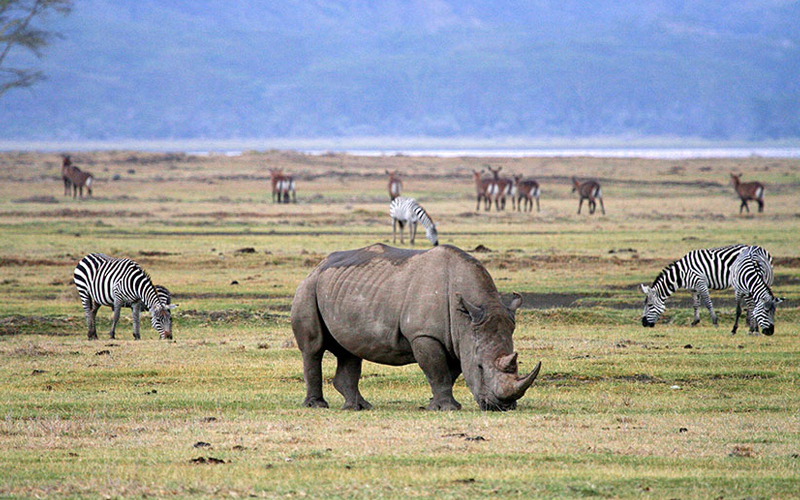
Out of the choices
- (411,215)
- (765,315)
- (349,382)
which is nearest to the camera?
(349,382)

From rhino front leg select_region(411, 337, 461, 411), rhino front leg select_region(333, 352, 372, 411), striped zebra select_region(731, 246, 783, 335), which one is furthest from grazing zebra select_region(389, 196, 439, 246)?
rhino front leg select_region(411, 337, 461, 411)

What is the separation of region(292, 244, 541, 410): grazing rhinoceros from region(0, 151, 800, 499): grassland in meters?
0.46

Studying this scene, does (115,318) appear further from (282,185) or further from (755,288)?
(282,185)

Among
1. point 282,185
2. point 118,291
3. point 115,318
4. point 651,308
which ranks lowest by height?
point 115,318

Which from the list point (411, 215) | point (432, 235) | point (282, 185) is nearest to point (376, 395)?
point (432, 235)

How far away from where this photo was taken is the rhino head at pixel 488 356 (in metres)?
11.5

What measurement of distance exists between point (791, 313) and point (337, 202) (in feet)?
134

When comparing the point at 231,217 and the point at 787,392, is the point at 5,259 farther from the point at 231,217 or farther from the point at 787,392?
the point at 787,392

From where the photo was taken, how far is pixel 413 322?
39.4 feet

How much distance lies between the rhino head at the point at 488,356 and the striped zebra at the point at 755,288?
8836mm

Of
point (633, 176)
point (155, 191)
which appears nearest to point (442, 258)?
point (155, 191)

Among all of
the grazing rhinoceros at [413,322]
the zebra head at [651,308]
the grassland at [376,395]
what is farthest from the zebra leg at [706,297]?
the grazing rhinoceros at [413,322]

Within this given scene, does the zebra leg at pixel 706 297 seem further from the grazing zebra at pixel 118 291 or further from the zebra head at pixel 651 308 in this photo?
the grazing zebra at pixel 118 291

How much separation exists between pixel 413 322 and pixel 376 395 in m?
2.24
